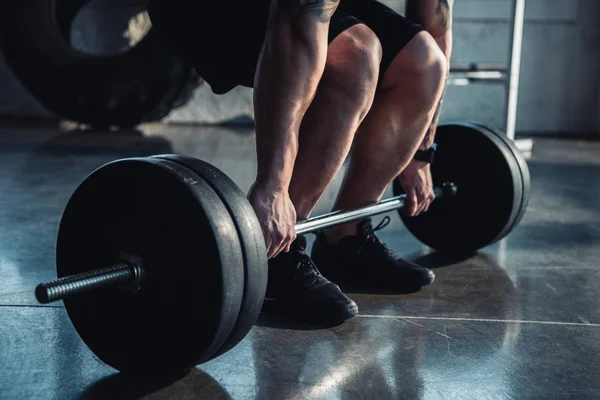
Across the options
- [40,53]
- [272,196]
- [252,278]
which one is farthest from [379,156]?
[40,53]

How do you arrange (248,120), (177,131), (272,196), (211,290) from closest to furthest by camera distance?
1. (211,290)
2. (272,196)
3. (177,131)
4. (248,120)

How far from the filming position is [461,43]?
4430 millimetres

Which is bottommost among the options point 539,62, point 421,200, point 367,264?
point 539,62

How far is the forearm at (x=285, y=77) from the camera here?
1194 mm

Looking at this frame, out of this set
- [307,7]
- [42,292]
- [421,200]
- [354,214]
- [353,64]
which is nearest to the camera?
[42,292]

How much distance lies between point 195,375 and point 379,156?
0.64 metres

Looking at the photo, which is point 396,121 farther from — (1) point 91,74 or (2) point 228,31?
(1) point 91,74

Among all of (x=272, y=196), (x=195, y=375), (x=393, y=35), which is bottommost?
(x=195, y=375)

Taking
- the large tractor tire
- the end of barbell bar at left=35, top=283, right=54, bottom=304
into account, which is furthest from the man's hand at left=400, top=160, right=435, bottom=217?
the large tractor tire

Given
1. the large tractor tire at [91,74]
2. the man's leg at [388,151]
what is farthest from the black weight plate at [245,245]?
the large tractor tire at [91,74]

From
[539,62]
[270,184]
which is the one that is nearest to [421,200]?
Answer: [270,184]

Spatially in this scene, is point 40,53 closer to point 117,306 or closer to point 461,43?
point 461,43

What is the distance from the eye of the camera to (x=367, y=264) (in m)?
1.60

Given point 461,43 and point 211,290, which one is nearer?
point 211,290
